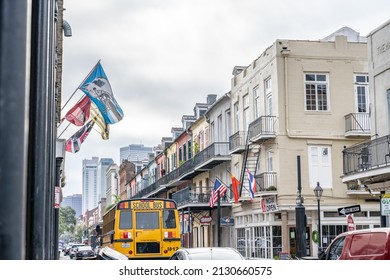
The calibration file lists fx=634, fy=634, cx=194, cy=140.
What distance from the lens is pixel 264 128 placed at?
1215 inches

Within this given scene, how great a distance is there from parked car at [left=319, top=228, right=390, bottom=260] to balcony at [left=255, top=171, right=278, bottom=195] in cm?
1937

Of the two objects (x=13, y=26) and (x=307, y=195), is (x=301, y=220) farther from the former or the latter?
(x=13, y=26)

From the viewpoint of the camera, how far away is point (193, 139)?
47.8 metres

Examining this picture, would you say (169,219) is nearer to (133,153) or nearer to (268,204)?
(268,204)

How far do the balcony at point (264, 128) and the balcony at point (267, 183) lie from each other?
1.77m

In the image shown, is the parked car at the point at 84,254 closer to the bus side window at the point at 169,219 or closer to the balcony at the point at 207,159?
the balcony at the point at 207,159

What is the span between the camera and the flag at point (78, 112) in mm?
19314

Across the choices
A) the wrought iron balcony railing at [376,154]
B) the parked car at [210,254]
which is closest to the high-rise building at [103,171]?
the wrought iron balcony railing at [376,154]

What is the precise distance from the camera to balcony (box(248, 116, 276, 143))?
1200 inches

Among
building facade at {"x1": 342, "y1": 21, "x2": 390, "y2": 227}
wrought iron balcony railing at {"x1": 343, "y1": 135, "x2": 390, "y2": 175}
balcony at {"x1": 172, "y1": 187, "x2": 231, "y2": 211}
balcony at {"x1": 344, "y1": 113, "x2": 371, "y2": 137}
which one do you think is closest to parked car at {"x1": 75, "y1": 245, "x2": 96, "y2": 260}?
balcony at {"x1": 172, "y1": 187, "x2": 231, "y2": 211}

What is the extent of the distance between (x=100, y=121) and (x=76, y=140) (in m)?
2.54

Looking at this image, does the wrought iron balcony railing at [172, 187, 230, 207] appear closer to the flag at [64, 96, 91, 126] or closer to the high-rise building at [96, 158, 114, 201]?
the flag at [64, 96, 91, 126]
